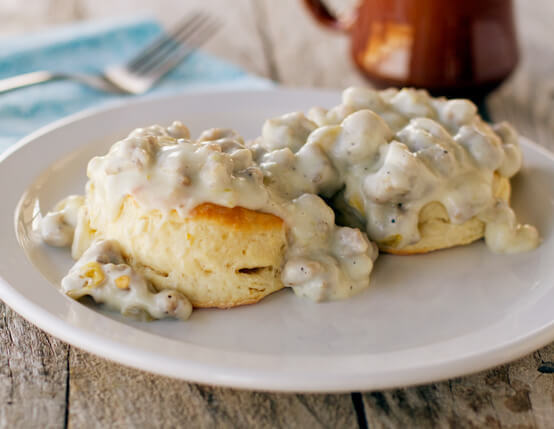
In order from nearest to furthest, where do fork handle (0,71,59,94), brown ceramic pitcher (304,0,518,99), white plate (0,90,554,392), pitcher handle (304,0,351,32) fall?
white plate (0,90,554,392) → fork handle (0,71,59,94) → brown ceramic pitcher (304,0,518,99) → pitcher handle (304,0,351,32)

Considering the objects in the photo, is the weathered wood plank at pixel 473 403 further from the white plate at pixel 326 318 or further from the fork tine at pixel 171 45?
the fork tine at pixel 171 45

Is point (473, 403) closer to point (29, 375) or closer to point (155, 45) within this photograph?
point (29, 375)

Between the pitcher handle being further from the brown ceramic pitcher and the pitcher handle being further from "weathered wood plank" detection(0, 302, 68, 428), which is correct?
"weathered wood plank" detection(0, 302, 68, 428)

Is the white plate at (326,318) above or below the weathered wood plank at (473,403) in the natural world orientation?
above

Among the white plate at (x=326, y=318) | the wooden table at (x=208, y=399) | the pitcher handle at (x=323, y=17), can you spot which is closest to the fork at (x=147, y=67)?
the pitcher handle at (x=323, y=17)

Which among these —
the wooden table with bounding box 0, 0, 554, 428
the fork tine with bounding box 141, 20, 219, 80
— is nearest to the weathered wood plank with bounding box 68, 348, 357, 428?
the wooden table with bounding box 0, 0, 554, 428

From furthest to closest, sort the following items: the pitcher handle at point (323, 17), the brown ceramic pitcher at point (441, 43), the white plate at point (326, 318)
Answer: the pitcher handle at point (323, 17), the brown ceramic pitcher at point (441, 43), the white plate at point (326, 318)

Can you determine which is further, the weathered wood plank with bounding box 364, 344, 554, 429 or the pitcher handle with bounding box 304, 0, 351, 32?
the pitcher handle with bounding box 304, 0, 351, 32
